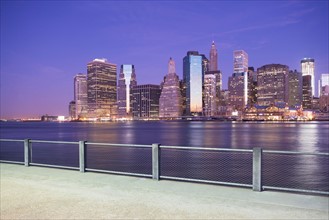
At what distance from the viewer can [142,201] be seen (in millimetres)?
8430

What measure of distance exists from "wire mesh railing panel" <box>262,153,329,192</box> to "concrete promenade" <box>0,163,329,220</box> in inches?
486

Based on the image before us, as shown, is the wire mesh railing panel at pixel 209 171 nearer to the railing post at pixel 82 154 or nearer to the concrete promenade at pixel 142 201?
the railing post at pixel 82 154

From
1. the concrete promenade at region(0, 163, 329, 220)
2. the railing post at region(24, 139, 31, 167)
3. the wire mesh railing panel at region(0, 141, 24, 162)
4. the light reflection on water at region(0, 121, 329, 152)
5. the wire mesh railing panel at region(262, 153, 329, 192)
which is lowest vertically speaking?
the light reflection on water at region(0, 121, 329, 152)

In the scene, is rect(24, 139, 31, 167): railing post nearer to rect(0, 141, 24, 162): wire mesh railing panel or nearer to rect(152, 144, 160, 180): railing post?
rect(152, 144, 160, 180): railing post

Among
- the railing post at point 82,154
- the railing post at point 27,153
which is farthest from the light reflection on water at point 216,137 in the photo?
the railing post at point 82,154

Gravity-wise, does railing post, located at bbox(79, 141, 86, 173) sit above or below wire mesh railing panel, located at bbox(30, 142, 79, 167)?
above

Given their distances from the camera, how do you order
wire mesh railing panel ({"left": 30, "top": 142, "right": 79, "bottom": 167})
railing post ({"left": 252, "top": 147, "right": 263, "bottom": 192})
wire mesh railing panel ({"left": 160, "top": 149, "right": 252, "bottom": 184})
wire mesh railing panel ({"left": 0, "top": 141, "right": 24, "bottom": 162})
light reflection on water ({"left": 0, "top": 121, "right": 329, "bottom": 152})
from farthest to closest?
light reflection on water ({"left": 0, "top": 121, "right": 329, "bottom": 152}), wire mesh railing panel ({"left": 0, "top": 141, "right": 24, "bottom": 162}), wire mesh railing panel ({"left": 30, "top": 142, "right": 79, "bottom": 167}), wire mesh railing panel ({"left": 160, "top": 149, "right": 252, "bottom": 184}), railing post ({"left": 252, "top": 147, "right": 263, "bottom": 192})

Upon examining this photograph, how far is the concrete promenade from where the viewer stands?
7344mm

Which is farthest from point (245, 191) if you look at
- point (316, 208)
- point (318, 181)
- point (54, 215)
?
point (318, 181)

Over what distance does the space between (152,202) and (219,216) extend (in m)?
1.88

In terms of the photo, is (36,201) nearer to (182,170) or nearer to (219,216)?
(219,216)

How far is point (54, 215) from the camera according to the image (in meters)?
7.43

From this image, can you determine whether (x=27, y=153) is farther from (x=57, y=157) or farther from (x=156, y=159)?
(x=57, y=157)

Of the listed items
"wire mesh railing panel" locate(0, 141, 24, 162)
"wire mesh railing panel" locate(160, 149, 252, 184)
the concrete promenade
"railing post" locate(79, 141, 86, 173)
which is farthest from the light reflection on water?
the concrete promenade
